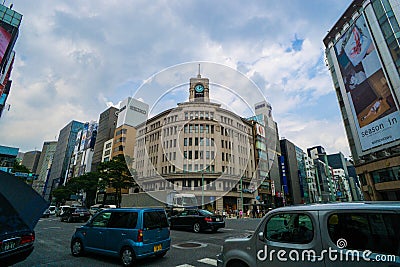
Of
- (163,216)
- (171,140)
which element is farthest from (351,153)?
(163,216)

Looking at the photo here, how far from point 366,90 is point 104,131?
74.5m

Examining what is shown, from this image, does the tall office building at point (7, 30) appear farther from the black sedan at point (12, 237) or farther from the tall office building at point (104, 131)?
the black sedan at point (12, 237)

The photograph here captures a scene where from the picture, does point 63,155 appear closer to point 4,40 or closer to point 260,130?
point 4,40

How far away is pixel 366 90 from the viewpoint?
28781 millimetres

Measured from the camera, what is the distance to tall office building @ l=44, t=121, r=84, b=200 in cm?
10152

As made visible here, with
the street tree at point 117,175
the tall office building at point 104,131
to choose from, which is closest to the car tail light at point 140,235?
the street tree at point 117,175

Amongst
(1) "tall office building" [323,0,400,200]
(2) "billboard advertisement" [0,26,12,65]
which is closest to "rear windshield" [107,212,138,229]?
(1) "tall office building" [323,0,400,200]

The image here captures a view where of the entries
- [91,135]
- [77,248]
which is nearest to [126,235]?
[77,248]

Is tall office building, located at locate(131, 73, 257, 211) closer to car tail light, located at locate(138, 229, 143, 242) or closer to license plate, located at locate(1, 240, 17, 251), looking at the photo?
car tail light, located at locate(138, 229, 143, 242)

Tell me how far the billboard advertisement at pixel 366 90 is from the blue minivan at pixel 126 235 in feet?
96.1

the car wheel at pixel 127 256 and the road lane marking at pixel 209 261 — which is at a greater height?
the car wheel at pixel 127 256

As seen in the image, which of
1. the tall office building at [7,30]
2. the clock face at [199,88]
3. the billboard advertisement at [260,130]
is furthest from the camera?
the billboard advertisement at [260,130]

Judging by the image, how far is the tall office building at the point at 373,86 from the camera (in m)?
25.4

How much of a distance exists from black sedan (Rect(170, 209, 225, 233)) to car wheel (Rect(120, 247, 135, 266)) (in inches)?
287
